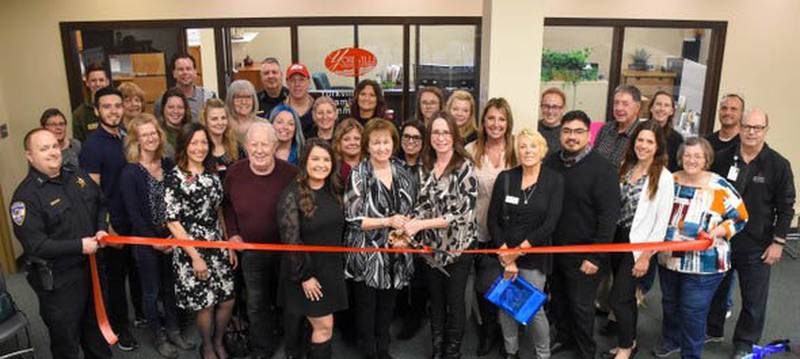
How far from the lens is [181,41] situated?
230 inches

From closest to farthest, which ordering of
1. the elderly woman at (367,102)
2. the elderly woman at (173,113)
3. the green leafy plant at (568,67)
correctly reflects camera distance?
the elderly woman at (173,113), the elderly woman at (367,102), the green leafy plant at (568,67)

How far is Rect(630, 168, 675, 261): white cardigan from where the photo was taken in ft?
11.5

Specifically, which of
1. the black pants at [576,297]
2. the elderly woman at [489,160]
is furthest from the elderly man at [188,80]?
the black pants at [576,297]

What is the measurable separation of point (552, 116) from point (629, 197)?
41.4 inches

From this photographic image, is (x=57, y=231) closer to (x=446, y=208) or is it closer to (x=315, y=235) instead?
(x=315, y=235)

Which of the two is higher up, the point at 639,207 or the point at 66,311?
the point at 639,207

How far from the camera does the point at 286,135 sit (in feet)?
13.8

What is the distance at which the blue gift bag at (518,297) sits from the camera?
11.8ft

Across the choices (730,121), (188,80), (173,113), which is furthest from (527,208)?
(188,80)

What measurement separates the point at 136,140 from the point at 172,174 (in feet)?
1.49

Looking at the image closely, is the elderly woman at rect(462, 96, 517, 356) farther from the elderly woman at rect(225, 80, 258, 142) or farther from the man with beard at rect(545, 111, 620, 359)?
the elderly woman at rect(225, 80, 258, 142)

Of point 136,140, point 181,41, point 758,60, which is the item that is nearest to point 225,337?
point 136,140

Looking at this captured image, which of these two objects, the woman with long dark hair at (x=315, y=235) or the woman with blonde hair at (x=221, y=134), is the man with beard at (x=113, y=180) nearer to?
the woman with blonde hair at (x=221, y=134)

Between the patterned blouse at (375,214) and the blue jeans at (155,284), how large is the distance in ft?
3.93
